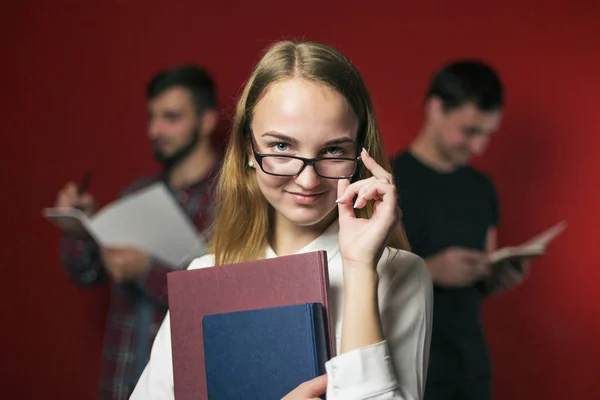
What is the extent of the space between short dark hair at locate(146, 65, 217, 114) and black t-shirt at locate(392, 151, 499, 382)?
28.7 inches

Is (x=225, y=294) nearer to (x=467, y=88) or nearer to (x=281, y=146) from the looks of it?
(x=281, y=146)

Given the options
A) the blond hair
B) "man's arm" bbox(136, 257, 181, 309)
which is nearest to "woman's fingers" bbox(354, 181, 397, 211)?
the blond hair

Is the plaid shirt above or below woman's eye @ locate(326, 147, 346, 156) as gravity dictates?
above

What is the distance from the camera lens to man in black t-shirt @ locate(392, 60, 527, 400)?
8.31 feet

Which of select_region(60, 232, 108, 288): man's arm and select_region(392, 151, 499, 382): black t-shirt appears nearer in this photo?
select_region(392, 151, 499, 382): black t-shirt

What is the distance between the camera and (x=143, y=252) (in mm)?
2578

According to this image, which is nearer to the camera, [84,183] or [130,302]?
[130,302]

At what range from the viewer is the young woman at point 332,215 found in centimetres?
110

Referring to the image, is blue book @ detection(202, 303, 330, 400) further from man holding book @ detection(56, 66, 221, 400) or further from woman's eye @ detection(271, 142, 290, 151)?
man holding book @ detection(56, 66, 221, 400)

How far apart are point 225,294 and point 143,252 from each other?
1.42 m

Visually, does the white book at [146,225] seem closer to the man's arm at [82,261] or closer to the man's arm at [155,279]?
the man's arm at [155,279]

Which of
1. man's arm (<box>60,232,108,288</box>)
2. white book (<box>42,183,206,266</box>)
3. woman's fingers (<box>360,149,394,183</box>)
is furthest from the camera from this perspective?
man's arm (<box>60,232,108,288</box>)

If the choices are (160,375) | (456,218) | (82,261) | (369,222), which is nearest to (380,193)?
(369,222)

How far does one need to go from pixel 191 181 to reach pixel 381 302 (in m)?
1.69
